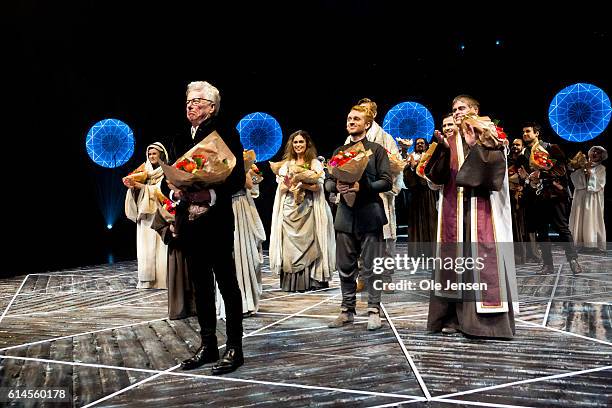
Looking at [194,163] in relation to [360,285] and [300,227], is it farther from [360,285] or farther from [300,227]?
[360,285]

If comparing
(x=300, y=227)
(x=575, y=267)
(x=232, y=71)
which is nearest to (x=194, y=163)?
(x=300, y=227)

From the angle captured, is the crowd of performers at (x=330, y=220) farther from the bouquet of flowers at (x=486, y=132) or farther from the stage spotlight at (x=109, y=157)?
the stage spotlight at (x=109, y=157)

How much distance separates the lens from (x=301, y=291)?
5.99 m

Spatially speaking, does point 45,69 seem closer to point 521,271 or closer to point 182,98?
point 182,98

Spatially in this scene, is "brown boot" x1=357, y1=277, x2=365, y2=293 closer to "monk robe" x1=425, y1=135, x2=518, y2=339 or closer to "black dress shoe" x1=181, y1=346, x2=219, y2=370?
"monk robe" x1=425, y1=135, x2=518, y2=339

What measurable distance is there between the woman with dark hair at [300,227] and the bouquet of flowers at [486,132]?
2567 mm

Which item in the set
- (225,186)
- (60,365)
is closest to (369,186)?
(225,186)

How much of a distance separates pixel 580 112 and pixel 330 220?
5858mm

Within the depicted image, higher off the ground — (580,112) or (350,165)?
(580,112)

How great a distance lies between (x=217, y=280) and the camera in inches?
119

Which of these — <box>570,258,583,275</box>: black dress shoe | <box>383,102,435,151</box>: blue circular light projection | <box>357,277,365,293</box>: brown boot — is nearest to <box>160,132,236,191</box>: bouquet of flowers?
<box>357,277,365,293</box>: brown boot

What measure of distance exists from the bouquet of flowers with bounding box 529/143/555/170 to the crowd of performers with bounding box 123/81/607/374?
17 mm

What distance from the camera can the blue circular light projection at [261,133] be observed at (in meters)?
11.3

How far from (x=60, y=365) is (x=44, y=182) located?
24.4 feet
